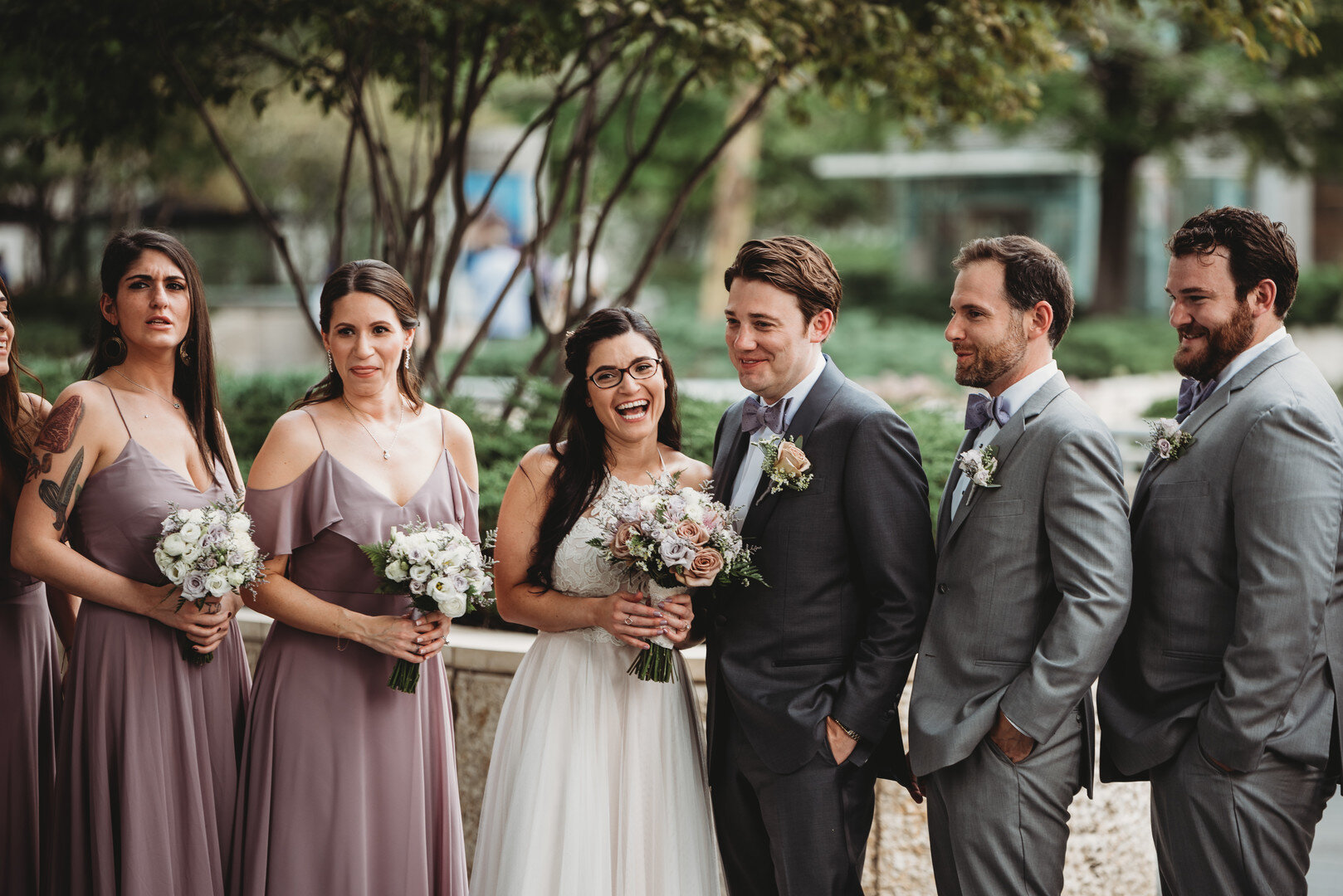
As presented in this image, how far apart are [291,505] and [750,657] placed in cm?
159

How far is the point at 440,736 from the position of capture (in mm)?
4309

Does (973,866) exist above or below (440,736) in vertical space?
below

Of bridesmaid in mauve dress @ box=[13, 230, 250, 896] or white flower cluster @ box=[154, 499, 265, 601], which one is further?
bridesmaid in mauve dress @ box=[13, 230, 250, 896]

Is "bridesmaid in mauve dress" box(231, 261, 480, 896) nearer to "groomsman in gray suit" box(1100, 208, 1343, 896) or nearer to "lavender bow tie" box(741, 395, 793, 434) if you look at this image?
"lavender bow tie" box(741, 395, 793, 434)

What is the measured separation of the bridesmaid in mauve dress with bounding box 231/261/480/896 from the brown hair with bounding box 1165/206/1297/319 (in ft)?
8.42

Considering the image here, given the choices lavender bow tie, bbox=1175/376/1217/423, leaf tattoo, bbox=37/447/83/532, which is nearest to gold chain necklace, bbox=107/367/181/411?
leaf tattoo, bbox=37/447/83/532

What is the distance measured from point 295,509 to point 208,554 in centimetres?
31

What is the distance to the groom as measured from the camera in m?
3.75

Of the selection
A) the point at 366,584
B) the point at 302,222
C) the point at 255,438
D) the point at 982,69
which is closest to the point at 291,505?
the point at 366,584

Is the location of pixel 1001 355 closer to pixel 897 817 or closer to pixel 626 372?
pixel 626 372

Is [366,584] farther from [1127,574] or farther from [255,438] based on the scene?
[255,438]

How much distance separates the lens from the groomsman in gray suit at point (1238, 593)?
3.37 meters

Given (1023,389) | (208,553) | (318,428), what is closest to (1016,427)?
(1023,389)

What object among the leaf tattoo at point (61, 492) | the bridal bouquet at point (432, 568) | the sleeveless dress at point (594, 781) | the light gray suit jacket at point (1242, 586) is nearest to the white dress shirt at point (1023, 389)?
the light gray suit jacket at point (1242, 586)
